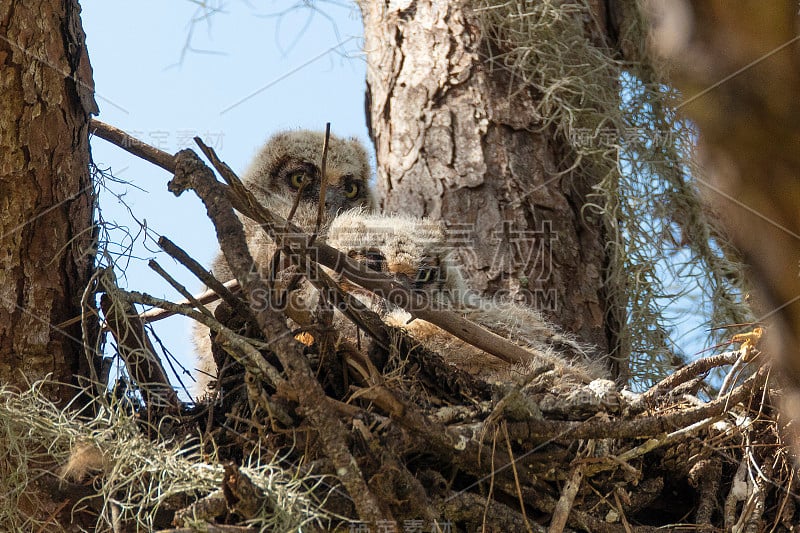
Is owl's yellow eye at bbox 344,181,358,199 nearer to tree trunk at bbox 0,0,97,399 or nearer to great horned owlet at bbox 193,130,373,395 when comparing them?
great horned owlet at bbox 193,130,373,395

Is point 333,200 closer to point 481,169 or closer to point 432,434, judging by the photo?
point 481,169

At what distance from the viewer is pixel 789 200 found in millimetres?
798

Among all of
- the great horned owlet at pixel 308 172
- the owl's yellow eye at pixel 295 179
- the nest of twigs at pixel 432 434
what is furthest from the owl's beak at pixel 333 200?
the nest of twigs at pixel 432 434

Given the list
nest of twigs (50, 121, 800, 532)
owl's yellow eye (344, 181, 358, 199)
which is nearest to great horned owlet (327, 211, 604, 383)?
nest of twigs (50, 121, 800, 532)

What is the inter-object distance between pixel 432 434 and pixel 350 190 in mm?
2026

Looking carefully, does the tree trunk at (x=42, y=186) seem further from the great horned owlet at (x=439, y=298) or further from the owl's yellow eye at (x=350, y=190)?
the owl's yellow eye at (x=350, y=190)

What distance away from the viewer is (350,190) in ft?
11.9

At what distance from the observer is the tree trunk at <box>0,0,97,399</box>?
1891 millimetres

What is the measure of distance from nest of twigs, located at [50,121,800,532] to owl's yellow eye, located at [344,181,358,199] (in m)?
1.60

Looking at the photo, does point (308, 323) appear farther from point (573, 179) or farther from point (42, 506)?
point (573, 179)

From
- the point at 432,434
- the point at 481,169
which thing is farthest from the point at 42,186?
the point at 481,169

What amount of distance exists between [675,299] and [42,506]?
7.99 feet

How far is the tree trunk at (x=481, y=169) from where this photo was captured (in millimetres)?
3109

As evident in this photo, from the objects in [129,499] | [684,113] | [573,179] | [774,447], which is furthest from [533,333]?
[684,113]
